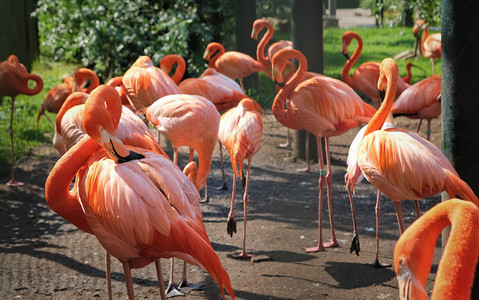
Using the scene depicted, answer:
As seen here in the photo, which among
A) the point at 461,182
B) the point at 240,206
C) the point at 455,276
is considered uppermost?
the point at 455,276

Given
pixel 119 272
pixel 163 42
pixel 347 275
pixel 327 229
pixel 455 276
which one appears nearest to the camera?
pixel 455 276

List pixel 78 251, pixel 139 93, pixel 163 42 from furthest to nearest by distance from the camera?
1. pixel 163 42
2. pixel 139 93
3. pixel 78 251

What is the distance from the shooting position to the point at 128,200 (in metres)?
2.77

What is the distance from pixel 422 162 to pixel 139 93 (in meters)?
2.85

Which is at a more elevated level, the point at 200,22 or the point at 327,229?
the point at 200,22

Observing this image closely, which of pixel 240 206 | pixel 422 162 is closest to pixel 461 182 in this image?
pixel 422 162

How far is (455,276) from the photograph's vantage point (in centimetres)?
166

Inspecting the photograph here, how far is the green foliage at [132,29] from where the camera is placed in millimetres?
9047

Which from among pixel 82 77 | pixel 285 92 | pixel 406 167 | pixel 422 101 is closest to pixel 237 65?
pixel 82 77

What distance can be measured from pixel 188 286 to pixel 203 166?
84cm

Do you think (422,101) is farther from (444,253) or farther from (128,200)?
(444,253)

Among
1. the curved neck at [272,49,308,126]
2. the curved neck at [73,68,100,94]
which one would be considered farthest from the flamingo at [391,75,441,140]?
the curved neck at [73,68,100,94]

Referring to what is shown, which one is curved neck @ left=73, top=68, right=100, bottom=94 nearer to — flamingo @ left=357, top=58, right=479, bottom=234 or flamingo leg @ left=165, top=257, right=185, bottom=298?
flamingo leg @ left=165, top=257, right=185, bottom=298

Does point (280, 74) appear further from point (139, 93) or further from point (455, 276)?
point (455, 276)
